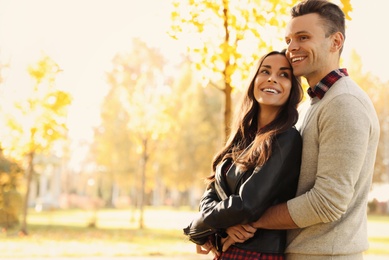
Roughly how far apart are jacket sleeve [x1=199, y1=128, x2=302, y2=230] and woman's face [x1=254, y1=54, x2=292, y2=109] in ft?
0.53

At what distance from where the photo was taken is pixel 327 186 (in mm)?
1521

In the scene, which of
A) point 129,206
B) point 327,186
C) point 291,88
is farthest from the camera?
point 129,206

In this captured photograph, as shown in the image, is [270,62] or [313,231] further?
[270,62]

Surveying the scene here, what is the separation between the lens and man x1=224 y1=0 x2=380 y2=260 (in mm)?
1521

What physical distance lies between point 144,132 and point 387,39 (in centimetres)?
772

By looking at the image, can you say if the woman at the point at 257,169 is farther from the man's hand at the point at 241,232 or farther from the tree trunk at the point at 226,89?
the tree trunk at the point at 226,89

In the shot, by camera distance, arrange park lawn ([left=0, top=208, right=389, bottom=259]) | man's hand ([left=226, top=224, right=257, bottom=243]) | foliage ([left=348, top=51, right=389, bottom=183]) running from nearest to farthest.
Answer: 1. man's hand ([left=226, top=224, right=257, bottom=243])
2. park lawn ([left=0, top=208, right=389, bottom=259])
3. foliage ([left=348, top=51, right=389, bottom=183])

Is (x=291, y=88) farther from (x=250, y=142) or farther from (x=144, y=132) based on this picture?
(x=144, y=132)

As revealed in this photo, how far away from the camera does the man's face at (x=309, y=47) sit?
1.70m

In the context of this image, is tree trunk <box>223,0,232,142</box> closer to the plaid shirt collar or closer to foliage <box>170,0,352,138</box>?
foliage <box>170,0,352,138</box>

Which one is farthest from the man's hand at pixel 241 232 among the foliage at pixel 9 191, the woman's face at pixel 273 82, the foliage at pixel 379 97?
the foliage at pixel 379 97

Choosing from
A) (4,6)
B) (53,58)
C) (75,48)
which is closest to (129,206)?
(75,48)

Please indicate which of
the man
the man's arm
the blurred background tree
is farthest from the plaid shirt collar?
the blurred background tree

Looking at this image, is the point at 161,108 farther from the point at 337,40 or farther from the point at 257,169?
the point at 257,169
